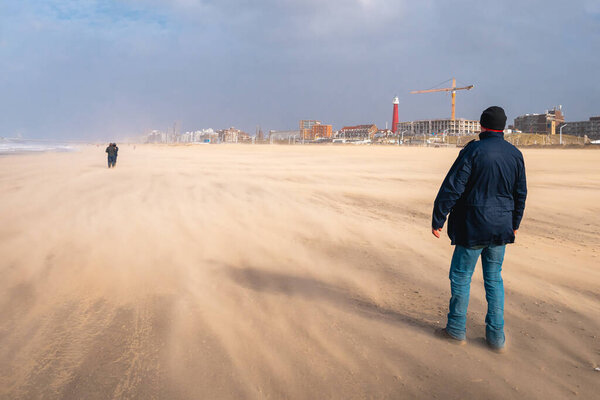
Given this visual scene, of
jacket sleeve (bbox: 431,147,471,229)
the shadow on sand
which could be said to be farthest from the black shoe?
jacket sleeve (bbox: 431,147,471,229)

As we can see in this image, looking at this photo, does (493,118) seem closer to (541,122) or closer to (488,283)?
(488,283)

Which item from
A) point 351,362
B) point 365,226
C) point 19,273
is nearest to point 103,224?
point 19,273

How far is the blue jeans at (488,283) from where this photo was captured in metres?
3.24

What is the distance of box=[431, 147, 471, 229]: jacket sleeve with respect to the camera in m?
3.18

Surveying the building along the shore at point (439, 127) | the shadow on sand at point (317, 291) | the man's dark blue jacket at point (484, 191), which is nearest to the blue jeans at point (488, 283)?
the man's dark blue jacket at point (484, 191)

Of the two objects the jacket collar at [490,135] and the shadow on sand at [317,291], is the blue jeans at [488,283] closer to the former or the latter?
the shadow on sand at [317,291]

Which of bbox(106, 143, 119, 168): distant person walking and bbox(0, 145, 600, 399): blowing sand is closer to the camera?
bbox(0, 145, 600, 399): blowing sand

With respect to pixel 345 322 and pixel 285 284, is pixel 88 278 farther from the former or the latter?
pixel 345 322

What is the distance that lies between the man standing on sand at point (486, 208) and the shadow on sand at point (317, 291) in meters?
0.60

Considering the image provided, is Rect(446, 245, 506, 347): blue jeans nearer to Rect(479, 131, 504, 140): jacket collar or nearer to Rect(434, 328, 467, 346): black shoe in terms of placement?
Rect(434, 328, 467, 346): black shoe

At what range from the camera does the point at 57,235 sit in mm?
6637

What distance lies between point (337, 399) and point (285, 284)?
2.13 m

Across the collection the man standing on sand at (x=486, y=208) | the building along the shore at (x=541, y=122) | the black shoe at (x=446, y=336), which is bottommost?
the black shoe at (x=446, y=336)

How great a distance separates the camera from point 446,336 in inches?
136
